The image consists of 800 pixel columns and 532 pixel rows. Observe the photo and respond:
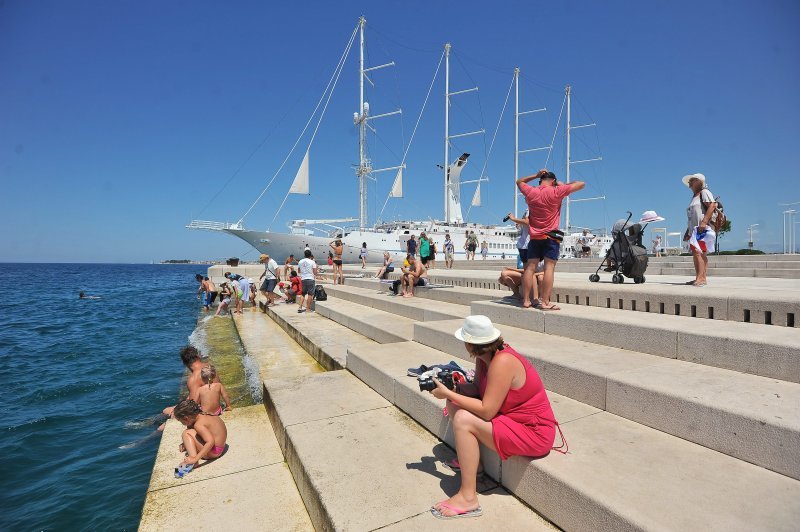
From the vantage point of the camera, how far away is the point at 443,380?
283 cm

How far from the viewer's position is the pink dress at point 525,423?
91.4 inches

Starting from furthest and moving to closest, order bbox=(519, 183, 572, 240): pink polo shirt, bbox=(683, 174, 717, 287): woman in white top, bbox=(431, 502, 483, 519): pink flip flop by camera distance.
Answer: bbox=(683, 174, 717, 287): woman in white top
bbox=(519, 183, 572, 240): pink polo shirt
bbox=(431, 502, 483, 519): pink flip flop

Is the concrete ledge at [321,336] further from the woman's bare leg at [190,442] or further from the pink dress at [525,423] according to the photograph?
the pink dress at [525,423]

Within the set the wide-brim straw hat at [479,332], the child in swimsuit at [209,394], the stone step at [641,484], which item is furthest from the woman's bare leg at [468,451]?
the child in swimsuit at [209,394]

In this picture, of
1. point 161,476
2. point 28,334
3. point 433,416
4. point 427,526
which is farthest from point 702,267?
point 28,334

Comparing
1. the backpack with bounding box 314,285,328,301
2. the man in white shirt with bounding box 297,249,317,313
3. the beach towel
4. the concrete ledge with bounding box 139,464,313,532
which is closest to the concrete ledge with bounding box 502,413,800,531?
the concrete ledge with bounding box 139,464,313,532

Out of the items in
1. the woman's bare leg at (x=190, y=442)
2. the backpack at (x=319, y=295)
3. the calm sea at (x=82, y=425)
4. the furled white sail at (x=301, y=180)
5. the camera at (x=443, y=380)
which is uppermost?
the furled white sail at (x=301, y=180)

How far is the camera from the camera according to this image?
106 inches

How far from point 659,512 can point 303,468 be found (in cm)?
217

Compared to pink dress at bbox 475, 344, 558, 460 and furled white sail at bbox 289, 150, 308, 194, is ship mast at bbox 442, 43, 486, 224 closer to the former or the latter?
Result: furled white sail at bbox 289, 150, 308, 194

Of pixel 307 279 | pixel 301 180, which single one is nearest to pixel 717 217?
pixel 307 279

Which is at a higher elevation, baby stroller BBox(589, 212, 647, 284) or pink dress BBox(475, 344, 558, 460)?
baby stroller BBox(589, 212, 647, 284)

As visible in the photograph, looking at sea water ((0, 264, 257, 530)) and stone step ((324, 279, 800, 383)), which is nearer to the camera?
stone step ((324, 279, 800, 383))

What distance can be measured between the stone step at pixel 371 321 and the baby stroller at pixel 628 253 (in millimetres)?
3479
